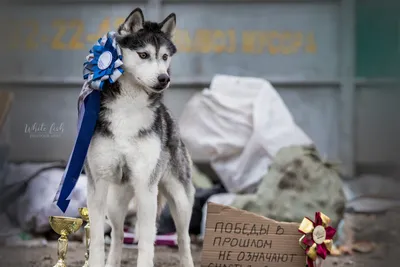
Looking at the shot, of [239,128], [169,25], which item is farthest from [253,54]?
[169,25]

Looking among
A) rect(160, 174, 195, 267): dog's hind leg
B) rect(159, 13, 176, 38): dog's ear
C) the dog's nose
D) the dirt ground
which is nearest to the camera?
the dog's nose

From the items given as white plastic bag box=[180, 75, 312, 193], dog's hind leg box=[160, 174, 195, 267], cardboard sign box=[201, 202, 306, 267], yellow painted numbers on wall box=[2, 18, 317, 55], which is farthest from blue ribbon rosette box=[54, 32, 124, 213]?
yellow painted numbers on wall box=[2, 18, 317, 55]

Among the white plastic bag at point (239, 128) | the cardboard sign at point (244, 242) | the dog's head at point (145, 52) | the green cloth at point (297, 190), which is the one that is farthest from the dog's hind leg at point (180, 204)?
the white plastic bag at point (239, 128)

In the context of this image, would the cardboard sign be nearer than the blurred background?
Yes

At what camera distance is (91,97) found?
6.15ft

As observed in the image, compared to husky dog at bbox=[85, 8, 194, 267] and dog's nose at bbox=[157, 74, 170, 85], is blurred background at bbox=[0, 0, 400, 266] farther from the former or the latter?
dog's nose at bbox=[157, 74, 170, 85]

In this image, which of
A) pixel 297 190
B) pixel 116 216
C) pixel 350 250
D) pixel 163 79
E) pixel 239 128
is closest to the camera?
pixel 163 79

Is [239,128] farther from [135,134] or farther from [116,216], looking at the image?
[135,134]

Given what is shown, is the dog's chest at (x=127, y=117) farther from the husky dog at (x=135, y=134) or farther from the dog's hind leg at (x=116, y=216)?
the dog's hind leg at (x=116, y=216)

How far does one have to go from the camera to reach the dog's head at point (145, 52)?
1824 mm

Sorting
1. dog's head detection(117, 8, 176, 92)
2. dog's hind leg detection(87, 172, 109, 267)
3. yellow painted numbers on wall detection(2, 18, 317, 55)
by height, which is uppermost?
dog's head detection(117, 8, 176, 92)

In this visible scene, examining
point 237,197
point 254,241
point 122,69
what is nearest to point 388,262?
point 254,241

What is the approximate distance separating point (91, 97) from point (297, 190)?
5.34ft

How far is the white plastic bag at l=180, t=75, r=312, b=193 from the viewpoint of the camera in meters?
3.57
